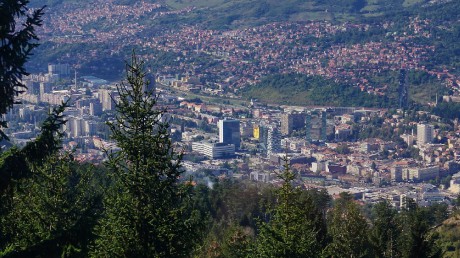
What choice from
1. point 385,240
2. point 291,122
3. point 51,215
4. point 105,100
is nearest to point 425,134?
point 291,122

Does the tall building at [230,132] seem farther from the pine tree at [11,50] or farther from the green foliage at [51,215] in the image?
the pine tree at [11,50]

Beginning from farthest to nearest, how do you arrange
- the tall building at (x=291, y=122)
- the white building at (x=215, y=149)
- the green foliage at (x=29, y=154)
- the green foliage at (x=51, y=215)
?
the tall building at (x=291, y=122)
the white building at (x=215, y=149)
the green foliage at (x=51, y=215)
the green foliage at (x=29, y=154)

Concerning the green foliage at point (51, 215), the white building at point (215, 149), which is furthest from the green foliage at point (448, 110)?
the green foliage at point (51, 215)

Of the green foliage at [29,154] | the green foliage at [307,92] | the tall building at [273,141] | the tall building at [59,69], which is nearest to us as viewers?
the green foliage at [29,154]

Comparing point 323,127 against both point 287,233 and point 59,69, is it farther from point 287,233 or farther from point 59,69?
point 287,233

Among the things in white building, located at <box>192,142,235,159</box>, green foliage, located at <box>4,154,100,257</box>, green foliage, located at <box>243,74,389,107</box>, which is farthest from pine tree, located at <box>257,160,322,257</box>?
green foliage, located at <box>243,74,389,107</box>

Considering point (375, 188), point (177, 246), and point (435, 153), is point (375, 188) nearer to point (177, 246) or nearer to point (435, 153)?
point (435, 153)
